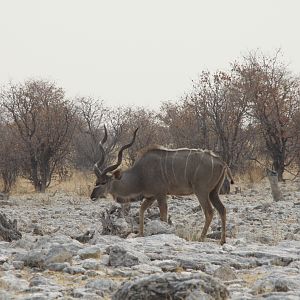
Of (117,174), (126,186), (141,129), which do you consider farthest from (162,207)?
(141,129)

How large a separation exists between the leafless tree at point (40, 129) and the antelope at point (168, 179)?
34.1 feet

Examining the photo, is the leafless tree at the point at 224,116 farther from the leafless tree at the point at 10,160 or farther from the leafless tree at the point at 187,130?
the leafless tree at the point at 10,160

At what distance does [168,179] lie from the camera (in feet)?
33.1

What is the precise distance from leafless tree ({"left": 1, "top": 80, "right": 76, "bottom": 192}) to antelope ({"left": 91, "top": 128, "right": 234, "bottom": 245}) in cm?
1040

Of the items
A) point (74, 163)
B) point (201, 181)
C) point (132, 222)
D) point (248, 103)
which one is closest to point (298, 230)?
point (201, 181)

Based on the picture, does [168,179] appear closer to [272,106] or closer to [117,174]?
[117,174]

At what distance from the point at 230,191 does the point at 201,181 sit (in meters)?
9.40

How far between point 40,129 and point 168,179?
1223 centimetres

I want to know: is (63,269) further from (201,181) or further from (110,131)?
(110,131)

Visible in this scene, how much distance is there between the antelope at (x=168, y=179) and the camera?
942 centimetres

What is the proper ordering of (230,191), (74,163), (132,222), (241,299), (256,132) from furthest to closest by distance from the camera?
1. (74,163)
2. (256,132)
3. (230,191)
4. (132,222)
5. (241,299)

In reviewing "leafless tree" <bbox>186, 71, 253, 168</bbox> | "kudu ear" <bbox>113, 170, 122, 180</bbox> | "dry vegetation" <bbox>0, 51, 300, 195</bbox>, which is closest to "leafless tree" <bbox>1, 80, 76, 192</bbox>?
"dry vegetation" <bbox>0, 51, 300, 195</bbox>

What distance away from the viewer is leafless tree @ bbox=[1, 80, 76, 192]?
2141cm

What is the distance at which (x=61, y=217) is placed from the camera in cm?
1301
